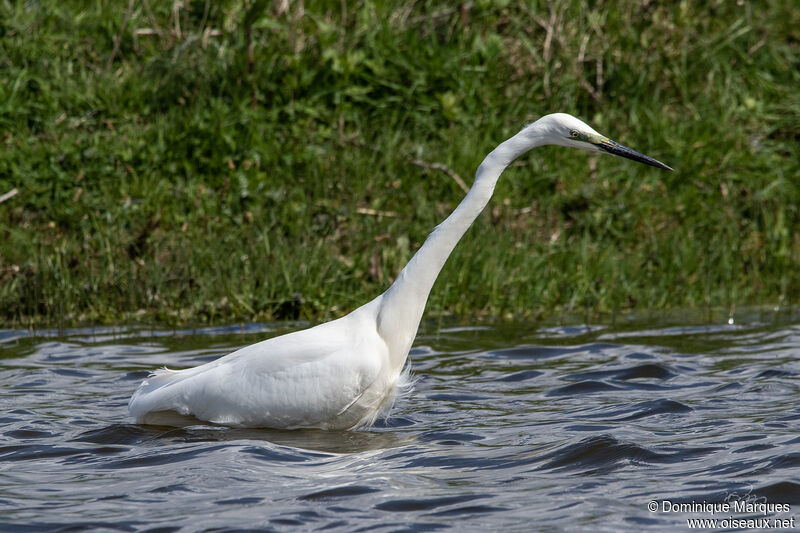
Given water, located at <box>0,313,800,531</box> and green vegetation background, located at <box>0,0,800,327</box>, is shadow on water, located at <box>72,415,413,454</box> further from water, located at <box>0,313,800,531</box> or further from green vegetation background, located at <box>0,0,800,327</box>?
green vegetation background, located at <box>0,0,800,327</box>

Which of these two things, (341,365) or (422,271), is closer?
(341,365)

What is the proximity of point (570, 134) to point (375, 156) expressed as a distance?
4.24m

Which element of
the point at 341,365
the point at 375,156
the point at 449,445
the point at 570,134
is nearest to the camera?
the point at 449,445

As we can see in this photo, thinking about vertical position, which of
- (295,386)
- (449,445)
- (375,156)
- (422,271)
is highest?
(375,156)

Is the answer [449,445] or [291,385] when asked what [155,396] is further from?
[449,445]

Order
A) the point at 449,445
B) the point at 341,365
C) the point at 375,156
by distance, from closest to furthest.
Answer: the point at 449,445 → the point at 341,365 → the point at 375,156

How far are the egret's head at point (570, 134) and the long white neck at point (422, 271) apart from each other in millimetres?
59

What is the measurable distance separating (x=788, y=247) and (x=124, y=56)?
607 cm

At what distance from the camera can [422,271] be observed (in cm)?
506

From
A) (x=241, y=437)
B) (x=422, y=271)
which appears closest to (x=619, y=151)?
(x=422, y=271)

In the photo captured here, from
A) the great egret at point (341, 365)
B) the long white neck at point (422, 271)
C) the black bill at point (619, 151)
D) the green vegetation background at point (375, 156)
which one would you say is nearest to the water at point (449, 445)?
the great egret at point (341, 365)

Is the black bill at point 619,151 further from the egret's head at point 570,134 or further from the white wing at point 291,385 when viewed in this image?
the white wing at point 291,385

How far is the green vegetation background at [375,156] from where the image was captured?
303 inches

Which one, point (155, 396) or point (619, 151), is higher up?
point (619, 151)
